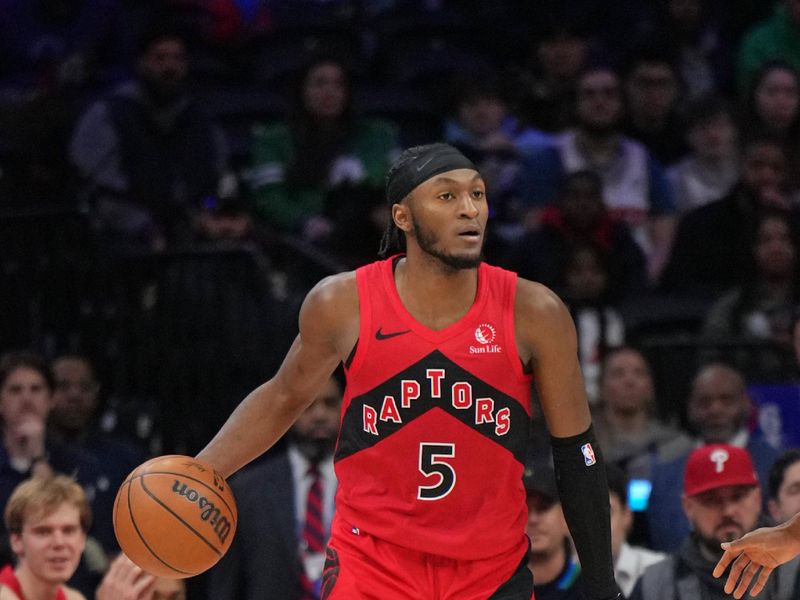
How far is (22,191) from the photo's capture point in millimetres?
8977

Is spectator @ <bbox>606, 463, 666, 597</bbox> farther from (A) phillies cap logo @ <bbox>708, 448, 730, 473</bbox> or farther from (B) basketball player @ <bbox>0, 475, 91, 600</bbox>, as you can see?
(B) basketball player @ <bbox>0, 475, 91, 600</bbox>

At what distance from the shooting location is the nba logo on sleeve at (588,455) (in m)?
4.94

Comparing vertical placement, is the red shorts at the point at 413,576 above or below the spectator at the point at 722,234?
below

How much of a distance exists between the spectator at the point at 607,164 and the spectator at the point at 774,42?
4.58ft

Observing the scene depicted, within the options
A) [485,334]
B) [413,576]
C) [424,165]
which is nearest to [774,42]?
[424,165]

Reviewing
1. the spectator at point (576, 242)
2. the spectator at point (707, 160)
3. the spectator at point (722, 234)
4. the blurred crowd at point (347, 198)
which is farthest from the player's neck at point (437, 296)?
the spectator at point (707, 160)

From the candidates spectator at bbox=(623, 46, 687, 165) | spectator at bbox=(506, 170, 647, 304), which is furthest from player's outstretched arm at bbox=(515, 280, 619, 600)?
spectator at bbox=(623, 46, 687, 165)

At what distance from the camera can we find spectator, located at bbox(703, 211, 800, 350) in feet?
29.1

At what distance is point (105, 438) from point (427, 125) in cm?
347

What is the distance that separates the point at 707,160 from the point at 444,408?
581cm

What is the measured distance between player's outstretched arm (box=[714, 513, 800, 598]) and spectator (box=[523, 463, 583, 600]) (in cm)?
151

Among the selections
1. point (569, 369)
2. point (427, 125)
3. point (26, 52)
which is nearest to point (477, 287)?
point (569, 369)

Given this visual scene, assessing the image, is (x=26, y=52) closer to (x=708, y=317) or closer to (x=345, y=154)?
(x=345, y=154)

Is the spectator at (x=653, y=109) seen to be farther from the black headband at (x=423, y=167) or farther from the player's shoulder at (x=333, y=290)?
the player's shoulder at (x=333, y=290)
